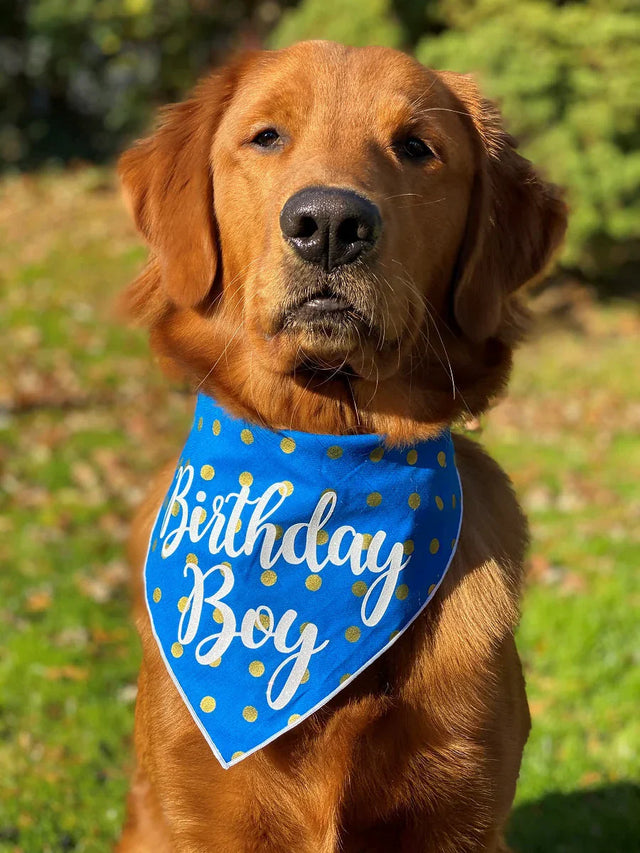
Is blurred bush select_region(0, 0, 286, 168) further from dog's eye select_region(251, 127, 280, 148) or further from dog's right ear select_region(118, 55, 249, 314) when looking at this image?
dog's eye select_region(251, 127, 280, 148)

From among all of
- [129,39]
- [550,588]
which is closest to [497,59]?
[550,588]

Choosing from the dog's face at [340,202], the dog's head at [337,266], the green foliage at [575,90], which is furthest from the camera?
the green foliage at [575,90]

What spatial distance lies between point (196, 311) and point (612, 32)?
8.02 metres

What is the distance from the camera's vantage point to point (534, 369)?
971 cm

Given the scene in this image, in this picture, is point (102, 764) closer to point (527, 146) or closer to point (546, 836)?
point (546, 836)

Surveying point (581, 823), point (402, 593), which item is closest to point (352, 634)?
point (402, 593)

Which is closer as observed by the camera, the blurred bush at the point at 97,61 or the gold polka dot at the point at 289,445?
the gold polka dot at the point at 289,445

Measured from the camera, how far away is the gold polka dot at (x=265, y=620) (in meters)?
2.54

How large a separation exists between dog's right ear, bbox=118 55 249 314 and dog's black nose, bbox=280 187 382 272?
0.49m

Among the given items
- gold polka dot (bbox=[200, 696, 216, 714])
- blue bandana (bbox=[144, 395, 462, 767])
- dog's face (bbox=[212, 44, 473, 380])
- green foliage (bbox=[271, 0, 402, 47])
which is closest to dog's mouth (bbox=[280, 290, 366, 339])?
dog's face (bbox=[212, 44, 473, 380])

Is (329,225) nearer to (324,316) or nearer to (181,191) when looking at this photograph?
(324,316)

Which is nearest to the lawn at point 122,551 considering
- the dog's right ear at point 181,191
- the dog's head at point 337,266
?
the dog's right ear at point 181,191

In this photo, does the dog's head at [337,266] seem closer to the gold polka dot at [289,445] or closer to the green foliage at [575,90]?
the gold polka dot at [289,445]

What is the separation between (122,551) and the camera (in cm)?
561
